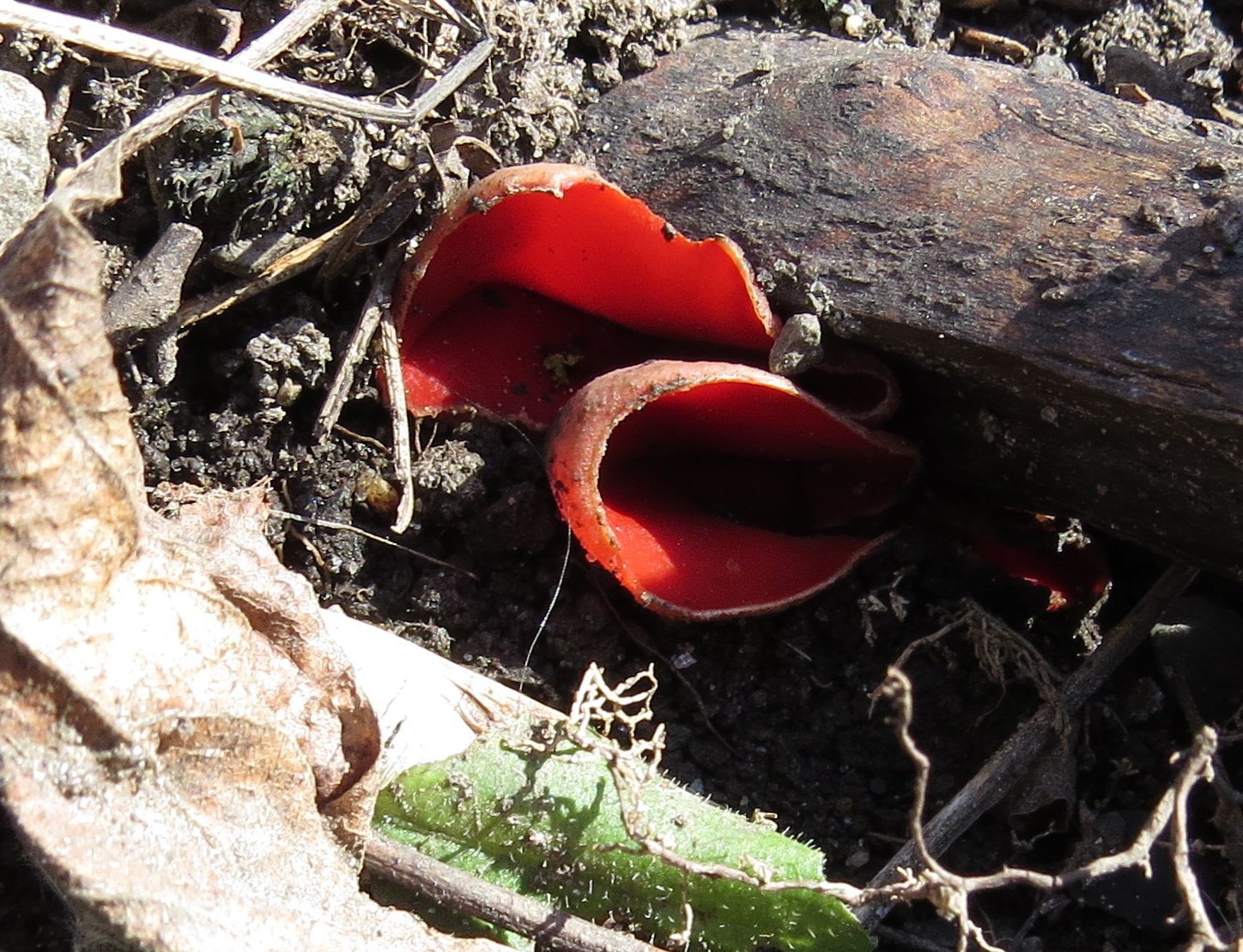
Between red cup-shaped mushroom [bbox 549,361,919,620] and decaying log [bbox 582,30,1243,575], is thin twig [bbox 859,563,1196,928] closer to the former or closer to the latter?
decaying log [bbox 582,30,1243,575]

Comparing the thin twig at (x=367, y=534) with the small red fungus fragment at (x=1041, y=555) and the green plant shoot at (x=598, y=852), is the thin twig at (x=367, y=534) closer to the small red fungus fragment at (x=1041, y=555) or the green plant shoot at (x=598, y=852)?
the green plant shoot at (x=598, y=852)

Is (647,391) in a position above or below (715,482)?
above

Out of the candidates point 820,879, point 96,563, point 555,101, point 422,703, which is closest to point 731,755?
point 820,879

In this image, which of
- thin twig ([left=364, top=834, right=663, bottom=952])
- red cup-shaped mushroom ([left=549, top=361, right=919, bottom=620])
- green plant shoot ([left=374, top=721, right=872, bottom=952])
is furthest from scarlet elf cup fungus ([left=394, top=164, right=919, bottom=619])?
thin twig ([left=364, top=834, right=663, bottom=952])

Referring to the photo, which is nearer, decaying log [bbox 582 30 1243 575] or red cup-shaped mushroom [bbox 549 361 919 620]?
decaying log [bbox 582 30 1243 575]

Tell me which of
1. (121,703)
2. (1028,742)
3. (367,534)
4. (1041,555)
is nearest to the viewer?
(121,703)

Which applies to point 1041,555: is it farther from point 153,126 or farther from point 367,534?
point 153,126

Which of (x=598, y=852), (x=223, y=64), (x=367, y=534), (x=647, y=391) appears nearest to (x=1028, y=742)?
(x=598, y=852)
